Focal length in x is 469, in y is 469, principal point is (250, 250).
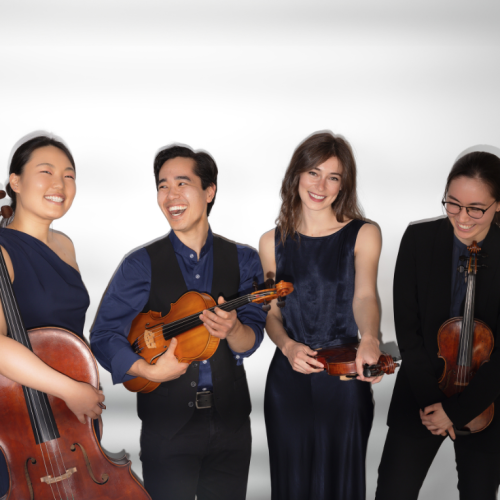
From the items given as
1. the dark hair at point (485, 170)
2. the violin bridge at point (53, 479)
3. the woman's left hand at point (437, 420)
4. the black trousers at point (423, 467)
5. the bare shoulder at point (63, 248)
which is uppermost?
the dark hair at point (485, 170)

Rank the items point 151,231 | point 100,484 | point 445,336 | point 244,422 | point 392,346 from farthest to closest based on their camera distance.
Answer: point 392,346 < point 151,231 < point 244,422 < point 445,336 < point 100,484

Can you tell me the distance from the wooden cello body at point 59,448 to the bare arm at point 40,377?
40 millimetres

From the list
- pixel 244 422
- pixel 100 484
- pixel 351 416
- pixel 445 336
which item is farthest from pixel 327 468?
pixel 100 484

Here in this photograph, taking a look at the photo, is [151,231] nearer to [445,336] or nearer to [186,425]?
[186,425]

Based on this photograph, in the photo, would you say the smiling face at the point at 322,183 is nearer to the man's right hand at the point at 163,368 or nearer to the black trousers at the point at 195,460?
the man's right hand at the point at 163,368

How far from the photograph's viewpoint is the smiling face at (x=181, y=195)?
6.70 feet

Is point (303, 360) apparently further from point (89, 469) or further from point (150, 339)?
point (89, 469)

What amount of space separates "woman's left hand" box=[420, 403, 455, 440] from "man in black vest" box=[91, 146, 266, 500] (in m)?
0.77

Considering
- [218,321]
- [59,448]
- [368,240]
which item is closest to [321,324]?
[368,240]

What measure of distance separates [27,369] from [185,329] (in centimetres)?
57

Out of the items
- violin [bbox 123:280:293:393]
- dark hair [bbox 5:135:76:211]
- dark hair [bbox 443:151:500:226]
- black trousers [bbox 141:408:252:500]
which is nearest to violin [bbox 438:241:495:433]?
dark hair [bbox 443:151:500:226]

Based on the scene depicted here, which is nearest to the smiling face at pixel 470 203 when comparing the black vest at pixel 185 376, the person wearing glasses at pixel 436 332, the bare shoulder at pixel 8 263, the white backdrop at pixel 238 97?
the person wearing glasses at pixel 436 332

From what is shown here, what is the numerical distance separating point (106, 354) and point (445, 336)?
1413 millimetres

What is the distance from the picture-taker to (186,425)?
1.97 meters
